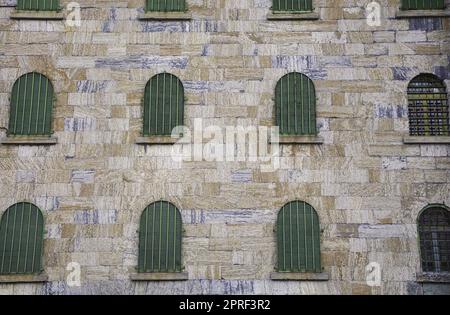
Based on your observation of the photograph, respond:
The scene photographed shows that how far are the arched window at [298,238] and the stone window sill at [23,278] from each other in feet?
18.8

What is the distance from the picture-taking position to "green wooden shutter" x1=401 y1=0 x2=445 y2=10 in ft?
64.3

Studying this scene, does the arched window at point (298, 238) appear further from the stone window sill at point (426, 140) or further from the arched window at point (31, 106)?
the arched window at point (31, 106)

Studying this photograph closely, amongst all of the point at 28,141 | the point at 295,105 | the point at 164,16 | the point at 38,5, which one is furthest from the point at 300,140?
the point at 38,5

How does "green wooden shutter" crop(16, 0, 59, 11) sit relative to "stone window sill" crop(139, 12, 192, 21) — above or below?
above

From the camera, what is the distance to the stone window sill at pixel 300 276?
17.7 metres

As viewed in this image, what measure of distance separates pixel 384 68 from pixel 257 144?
154 inches

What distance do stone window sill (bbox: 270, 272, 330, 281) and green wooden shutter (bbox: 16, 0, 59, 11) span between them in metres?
9.21

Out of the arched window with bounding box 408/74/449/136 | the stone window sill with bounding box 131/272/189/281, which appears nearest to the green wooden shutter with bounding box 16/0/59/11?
the stone window sill with bounding box 131/272/189/281

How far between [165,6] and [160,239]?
6290 millimetres

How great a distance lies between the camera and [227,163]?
18625mm

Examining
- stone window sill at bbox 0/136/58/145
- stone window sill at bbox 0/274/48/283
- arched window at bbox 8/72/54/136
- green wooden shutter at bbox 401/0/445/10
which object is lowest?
stone window sill at bbox 0/274/48/283

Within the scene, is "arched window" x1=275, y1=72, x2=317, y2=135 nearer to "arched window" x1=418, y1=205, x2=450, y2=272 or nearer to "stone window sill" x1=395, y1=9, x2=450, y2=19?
"stone window sill" x1=395, y1=9, x2=450, y2=19
